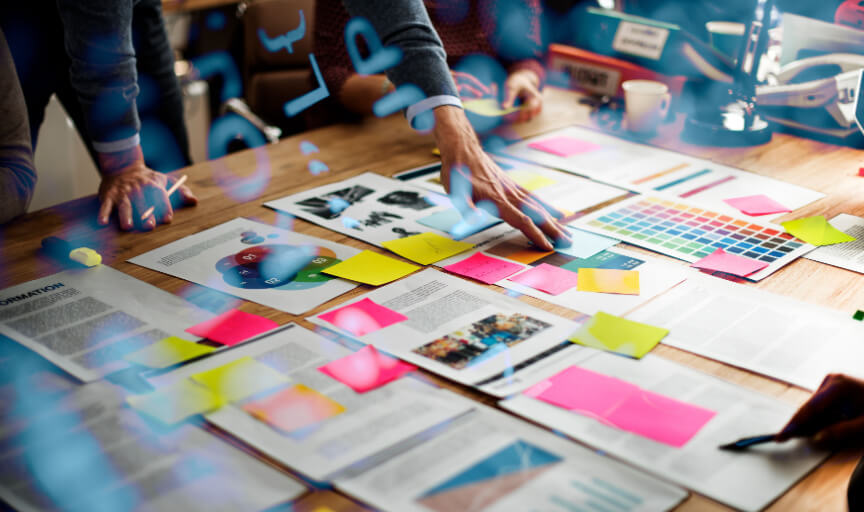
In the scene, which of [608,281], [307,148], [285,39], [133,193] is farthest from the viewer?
[285,39]

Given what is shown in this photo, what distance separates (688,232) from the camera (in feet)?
4.26

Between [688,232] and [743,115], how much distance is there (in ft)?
2.04

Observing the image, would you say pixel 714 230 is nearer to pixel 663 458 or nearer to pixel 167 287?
pixel 663 458

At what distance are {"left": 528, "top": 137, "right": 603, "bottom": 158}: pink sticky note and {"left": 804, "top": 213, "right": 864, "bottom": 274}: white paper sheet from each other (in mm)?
553

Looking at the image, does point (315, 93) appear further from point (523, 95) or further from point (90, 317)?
point (90, 317)

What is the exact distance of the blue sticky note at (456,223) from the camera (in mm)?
1314

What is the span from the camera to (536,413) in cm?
83

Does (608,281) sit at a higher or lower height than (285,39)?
lower

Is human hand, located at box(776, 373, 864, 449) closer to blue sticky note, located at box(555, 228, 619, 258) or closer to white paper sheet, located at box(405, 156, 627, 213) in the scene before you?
blue sticky note, located at box(555, 228, 619, 258)

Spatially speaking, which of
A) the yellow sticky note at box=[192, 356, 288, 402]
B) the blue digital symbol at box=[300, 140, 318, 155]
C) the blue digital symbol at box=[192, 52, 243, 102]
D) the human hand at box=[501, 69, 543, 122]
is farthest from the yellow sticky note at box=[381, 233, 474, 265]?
the blue digital symbol at box=[192, 52, 243, 102]

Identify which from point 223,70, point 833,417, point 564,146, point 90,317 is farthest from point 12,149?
point 223,70

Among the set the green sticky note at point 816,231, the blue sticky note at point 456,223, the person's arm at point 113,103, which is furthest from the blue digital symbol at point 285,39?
the green sticky note at point 816,231

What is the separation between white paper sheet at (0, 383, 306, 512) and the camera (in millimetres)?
709

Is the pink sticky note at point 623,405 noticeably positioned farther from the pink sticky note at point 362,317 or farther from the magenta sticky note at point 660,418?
the pink sticky note at point 362,317
